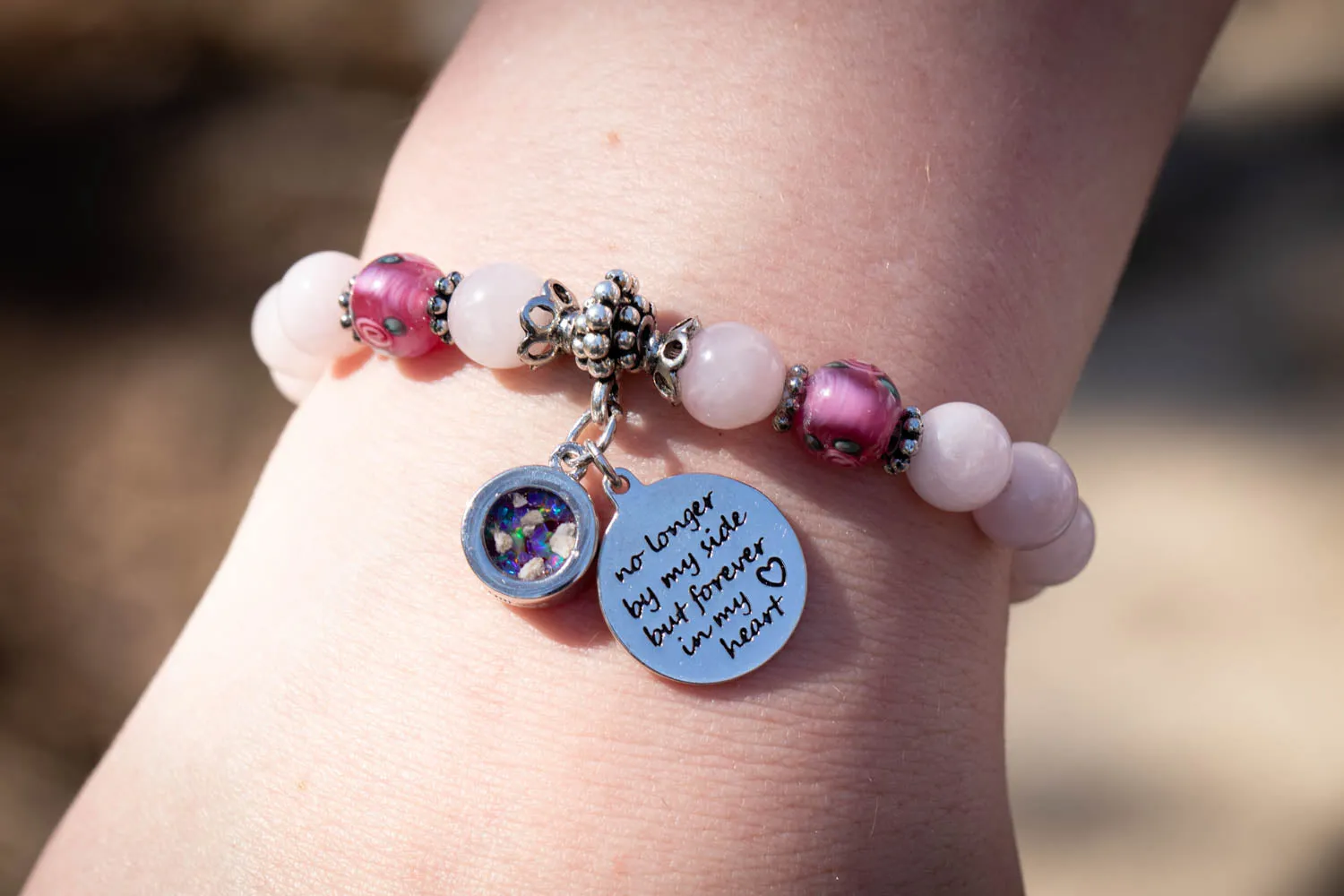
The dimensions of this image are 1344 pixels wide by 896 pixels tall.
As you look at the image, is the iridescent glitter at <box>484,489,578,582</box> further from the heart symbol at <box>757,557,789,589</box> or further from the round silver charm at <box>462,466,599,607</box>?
the heart symbol at <box>757,557,789,589</box>

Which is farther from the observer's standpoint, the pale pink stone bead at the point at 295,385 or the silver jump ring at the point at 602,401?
the pale pink stone bead at the point at 295,385

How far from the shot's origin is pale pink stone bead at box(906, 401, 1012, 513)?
0.77 metres

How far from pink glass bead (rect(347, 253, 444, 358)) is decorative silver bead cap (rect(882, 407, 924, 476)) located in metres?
0.37

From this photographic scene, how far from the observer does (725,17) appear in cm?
82

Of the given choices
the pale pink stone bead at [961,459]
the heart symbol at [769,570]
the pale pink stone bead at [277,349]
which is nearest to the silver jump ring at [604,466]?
the heart symbol at [769,570]

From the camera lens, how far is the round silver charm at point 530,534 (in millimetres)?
705

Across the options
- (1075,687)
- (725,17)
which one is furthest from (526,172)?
(1075,687)

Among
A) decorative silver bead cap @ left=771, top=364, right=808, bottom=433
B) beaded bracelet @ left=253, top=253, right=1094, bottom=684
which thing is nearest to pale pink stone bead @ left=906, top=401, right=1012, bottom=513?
beaded bracelet @ left=253, top=253, right=1094, bottom=684

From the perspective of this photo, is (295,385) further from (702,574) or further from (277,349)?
(702,574)

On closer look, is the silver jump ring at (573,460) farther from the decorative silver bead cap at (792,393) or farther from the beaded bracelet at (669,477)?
the decorative silver bead cap at (792,393)

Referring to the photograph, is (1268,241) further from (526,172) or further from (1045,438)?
(526,172)

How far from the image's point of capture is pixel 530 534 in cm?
73

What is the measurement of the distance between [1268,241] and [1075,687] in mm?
1196

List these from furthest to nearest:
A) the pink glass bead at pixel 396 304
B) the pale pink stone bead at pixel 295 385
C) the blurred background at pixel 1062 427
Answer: the blurred background at pixel 1062 427 → the pale pink stone bead at pixel 295 385 → the pink glass bead at pixel 396 304
